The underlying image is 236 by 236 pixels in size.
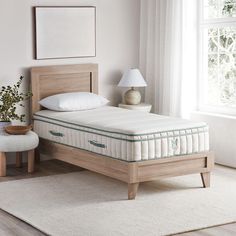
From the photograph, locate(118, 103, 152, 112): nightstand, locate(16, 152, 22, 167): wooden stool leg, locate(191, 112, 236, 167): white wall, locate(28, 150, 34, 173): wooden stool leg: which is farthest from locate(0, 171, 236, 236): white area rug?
locate(118, 103, 152, 112): nightstand

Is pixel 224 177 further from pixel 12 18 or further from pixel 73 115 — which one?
pixel 12 18

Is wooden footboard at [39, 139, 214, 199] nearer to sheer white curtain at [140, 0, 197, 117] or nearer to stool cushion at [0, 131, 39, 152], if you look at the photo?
stool cushion at [0, 131, 39, 152]

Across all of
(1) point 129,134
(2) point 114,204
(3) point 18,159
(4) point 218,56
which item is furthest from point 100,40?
(2) point 114,204

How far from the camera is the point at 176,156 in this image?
496cm

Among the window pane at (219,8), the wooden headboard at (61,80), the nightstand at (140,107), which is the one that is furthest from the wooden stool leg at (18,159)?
the window pane at (219,8)

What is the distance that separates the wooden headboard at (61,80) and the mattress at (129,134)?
0.49 meters

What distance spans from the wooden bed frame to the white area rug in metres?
0.15

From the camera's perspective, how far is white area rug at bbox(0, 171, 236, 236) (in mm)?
4105

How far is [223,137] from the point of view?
600 centimetres

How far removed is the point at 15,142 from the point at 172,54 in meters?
1.91

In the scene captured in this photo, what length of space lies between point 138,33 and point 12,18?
151cm

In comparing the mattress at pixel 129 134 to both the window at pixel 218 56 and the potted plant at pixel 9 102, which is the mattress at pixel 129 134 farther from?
the window at pixel 218 56

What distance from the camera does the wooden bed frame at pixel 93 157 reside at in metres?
4.80

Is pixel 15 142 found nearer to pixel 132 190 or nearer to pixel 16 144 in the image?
pixel 16 144
